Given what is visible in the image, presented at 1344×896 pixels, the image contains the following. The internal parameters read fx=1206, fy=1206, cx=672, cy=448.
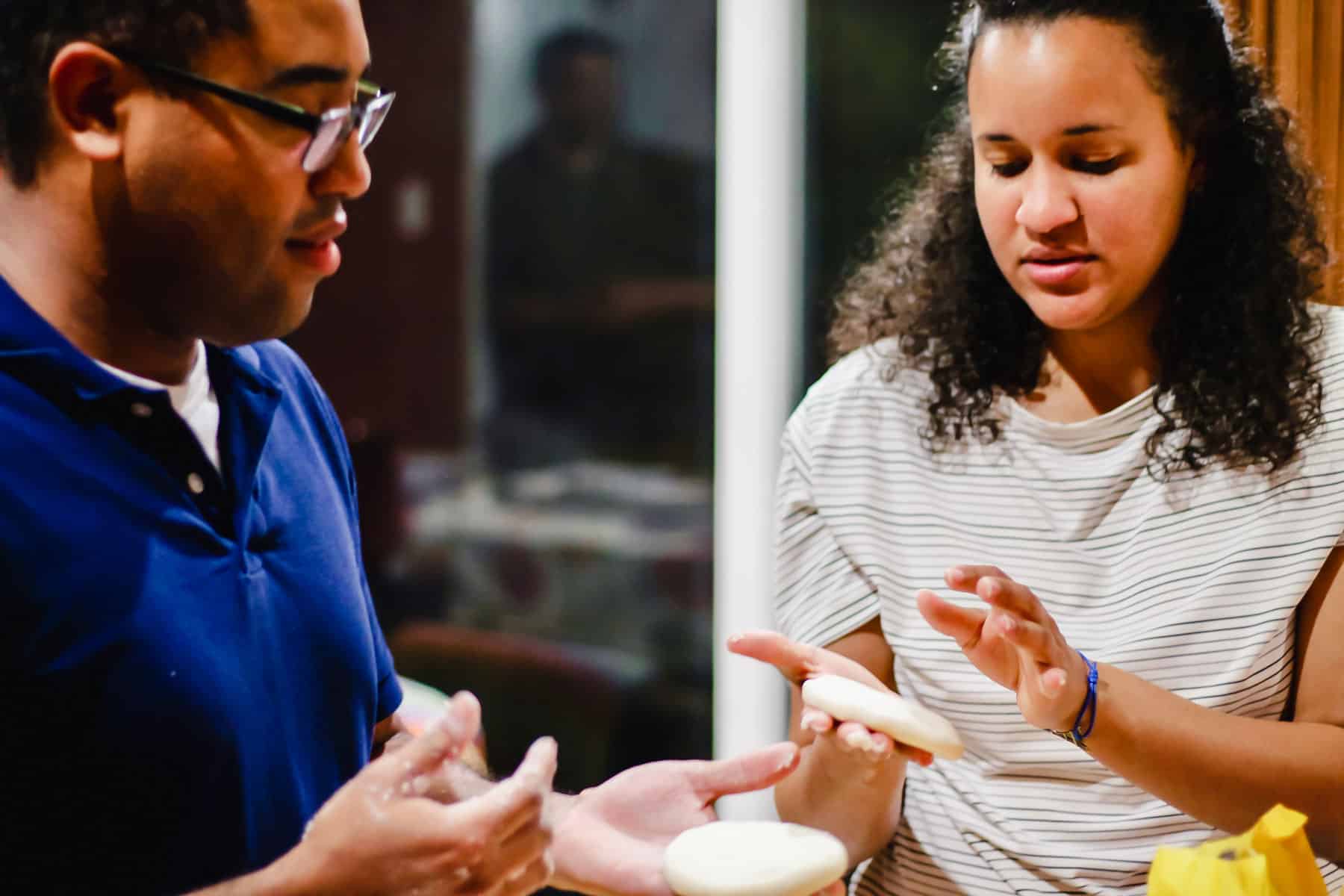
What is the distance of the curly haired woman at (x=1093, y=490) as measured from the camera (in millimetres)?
1252

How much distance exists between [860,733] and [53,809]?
69 cm

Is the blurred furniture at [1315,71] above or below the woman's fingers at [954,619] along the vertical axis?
above

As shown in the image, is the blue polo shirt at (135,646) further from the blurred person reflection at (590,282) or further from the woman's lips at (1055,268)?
the blurred person reflection at (590,282)

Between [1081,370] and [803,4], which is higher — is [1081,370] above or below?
below

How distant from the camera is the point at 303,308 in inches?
42.5

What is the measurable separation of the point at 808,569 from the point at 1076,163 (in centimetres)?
57

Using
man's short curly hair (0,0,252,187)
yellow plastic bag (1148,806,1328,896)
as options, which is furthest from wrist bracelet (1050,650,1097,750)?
man's short curly hair (0,0,252,187)

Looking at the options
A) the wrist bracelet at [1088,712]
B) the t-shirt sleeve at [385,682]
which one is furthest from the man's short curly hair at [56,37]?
the wrist bracelet at [1088,712]

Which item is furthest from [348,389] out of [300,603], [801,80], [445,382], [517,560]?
[300,603]

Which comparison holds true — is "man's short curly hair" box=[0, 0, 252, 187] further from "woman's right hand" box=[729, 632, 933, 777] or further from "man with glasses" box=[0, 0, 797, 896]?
"woman's right hand" box=[729, 632, 933, 777]

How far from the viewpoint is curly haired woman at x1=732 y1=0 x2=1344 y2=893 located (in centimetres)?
125

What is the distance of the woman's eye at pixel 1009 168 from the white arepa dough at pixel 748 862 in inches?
29.2

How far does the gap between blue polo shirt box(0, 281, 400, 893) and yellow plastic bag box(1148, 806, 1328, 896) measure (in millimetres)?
743

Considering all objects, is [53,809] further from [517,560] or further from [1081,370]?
[517,560]
